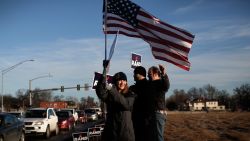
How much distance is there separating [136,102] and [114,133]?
91 centimetres

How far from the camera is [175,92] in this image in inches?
7712

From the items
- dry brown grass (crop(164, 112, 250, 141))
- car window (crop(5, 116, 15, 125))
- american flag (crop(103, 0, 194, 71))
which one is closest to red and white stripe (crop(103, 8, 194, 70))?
american flag (crop(103, 0, 194, 71))

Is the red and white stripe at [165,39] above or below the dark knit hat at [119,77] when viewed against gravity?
above

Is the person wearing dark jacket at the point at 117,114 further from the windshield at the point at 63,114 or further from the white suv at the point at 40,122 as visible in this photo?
the windshield at the point at 63,114

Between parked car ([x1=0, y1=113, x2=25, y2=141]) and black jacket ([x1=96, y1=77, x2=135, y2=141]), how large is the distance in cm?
1082

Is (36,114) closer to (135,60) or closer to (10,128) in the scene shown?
(10,128)

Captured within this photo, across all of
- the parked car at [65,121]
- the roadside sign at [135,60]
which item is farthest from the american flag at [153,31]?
the parked car at [65,121]

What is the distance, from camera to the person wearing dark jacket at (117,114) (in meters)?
5.96

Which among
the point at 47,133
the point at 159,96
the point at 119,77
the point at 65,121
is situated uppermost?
the point at 119,77

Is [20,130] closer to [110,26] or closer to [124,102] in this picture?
[110,26]

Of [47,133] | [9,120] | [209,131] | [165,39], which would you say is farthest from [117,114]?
[47,133]

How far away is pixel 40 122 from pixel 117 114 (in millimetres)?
18656

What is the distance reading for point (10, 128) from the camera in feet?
56.4

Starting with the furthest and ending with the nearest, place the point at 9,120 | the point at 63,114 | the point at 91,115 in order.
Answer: the point at 91,115 → the point at 63,114 → the point at 9,120
